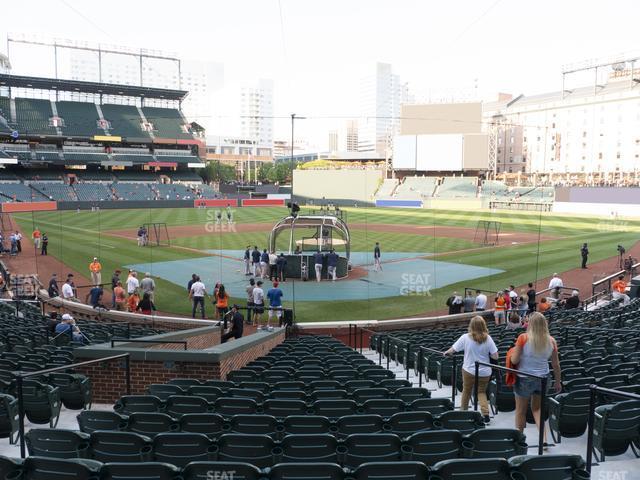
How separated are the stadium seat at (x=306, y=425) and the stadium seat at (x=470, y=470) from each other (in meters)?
1.70

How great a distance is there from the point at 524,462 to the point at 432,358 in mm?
6935

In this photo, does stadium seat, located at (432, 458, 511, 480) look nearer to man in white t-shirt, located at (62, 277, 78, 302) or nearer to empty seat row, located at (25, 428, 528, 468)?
empty seat row, located at (25, 428, 528, 468)

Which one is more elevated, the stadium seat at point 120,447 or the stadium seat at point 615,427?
the stadium seat at point 120,447

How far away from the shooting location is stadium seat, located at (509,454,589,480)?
400 cm

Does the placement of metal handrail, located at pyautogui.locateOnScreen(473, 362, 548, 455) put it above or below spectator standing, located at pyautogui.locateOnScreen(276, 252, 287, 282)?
above

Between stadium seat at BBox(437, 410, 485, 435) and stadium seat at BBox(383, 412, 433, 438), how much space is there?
145 mm

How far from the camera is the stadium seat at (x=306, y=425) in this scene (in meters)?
5.38

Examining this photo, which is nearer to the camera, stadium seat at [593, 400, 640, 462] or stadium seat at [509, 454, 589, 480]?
stadium seat at [509, 454, 589, 480]

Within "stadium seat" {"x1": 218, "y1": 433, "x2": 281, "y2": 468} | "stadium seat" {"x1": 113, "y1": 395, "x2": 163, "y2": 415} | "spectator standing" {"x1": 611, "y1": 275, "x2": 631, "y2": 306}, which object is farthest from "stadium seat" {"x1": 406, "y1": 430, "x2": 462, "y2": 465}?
"spectator standing" {"x1": 611, "y1": 275, "x2": 631, "y2": 306}

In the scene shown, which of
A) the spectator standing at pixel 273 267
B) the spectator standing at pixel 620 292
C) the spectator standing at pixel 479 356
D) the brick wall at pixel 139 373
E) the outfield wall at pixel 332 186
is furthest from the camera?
the outfield wall at pixel 332 186

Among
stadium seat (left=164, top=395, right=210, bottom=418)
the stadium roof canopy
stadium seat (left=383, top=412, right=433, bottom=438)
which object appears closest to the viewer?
stadium seat (left=383, top=412, right=433, bottom=438)

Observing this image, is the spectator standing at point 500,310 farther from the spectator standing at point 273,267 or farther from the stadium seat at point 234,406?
the stadium seat at point 234,406

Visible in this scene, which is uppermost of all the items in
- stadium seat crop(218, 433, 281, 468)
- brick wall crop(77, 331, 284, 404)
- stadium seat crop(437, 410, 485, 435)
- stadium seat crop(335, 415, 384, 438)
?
stadium seat crop(218, 433, 281, 468)

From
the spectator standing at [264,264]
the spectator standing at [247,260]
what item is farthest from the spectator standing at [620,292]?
the spectator standing at [247,260]
